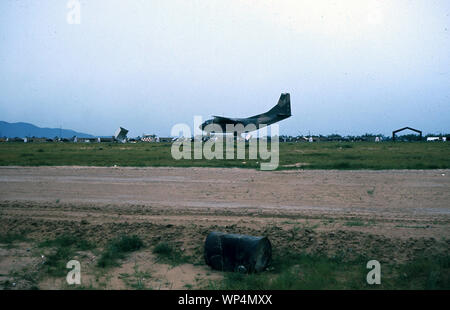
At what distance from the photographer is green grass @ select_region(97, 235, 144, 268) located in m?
7.49

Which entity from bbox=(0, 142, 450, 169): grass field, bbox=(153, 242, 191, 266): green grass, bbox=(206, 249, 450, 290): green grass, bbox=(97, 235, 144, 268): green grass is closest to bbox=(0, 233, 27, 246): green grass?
bbox=(97, 235, 144, 268): green grass

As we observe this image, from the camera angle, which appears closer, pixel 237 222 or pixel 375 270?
pixel 375 270

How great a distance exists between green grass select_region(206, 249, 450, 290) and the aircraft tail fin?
37929 millimetres

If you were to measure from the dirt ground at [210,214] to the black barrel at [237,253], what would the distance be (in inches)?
9.6

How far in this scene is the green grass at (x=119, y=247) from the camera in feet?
24.6

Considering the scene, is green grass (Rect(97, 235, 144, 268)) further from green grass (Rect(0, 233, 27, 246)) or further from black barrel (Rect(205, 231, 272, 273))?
green grass (Rect(0, 233, 27, 246))

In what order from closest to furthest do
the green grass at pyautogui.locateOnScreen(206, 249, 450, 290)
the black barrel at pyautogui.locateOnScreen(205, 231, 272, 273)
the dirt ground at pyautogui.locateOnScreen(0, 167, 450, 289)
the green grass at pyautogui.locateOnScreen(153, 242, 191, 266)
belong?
the green grass at pyautogui.locateOnScreen(206, 249, 450, 290), the black barrel at pyautogui.locateOnScreen(205, 231, 272, 273), the dirt ground at pyautogui.locateOnScreen(0, 167, 450, 289), the green grass at pyautogui.locateOnScreen(153, 242, 191, 266)

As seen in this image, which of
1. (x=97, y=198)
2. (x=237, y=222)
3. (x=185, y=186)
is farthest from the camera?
(x=185, y=186)

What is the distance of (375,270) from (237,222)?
340cm

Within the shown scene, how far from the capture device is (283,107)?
4444 centimetres

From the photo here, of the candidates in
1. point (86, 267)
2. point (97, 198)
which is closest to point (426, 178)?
point (97, 198)

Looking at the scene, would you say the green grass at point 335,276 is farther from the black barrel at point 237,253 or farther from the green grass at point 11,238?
the green grass at point 11,238
